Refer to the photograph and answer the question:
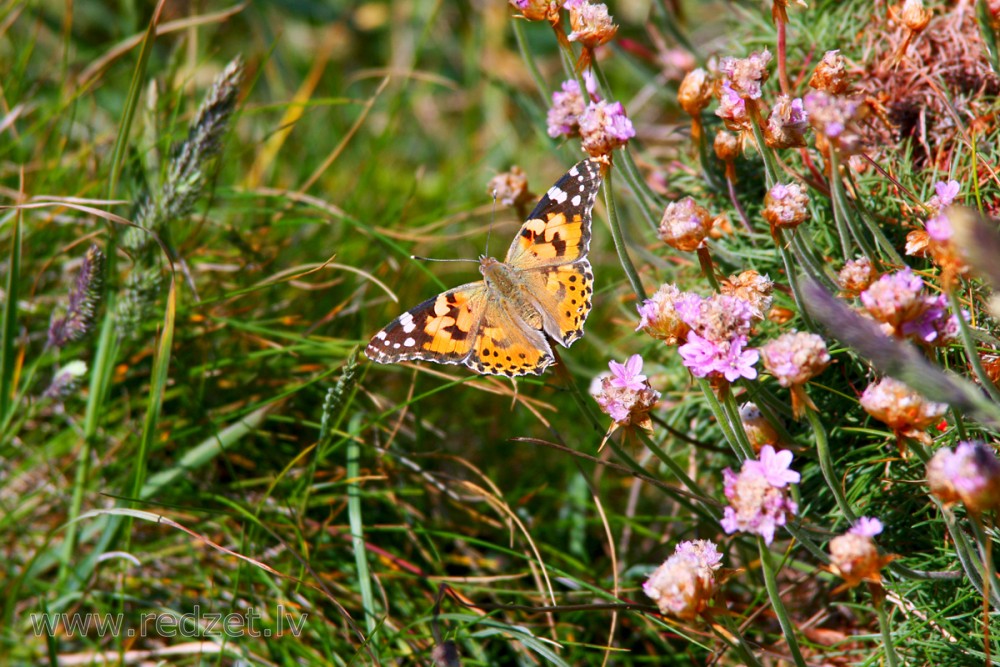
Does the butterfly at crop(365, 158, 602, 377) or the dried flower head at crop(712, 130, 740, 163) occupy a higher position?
the dried flower head at crop(712, 130, 740, 163)

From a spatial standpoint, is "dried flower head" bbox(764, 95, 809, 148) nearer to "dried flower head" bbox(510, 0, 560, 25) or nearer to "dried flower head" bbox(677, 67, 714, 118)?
"dried flower head" bbox(677, 67, 714, 118)

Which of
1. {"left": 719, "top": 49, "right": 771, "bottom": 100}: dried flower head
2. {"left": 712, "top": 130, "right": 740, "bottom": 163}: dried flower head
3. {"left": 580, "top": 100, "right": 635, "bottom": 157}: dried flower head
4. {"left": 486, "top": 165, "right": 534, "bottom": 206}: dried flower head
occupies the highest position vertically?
{"left": 719, "top": 49, "right": 771, "bottom": 100}: dried flower head

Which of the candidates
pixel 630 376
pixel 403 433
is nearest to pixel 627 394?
pixel 630 376

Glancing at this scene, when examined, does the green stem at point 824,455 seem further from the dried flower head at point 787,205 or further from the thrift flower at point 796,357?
the dried flower head at point 787,205

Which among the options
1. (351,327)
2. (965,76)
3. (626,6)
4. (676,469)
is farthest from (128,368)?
(626,6)

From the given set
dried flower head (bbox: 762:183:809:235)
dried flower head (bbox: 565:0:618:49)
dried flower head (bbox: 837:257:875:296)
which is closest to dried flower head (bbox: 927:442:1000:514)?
dried flower head (bbox: 837:257:875:296)

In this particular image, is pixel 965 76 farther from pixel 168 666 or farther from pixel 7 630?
pixel 7 630
